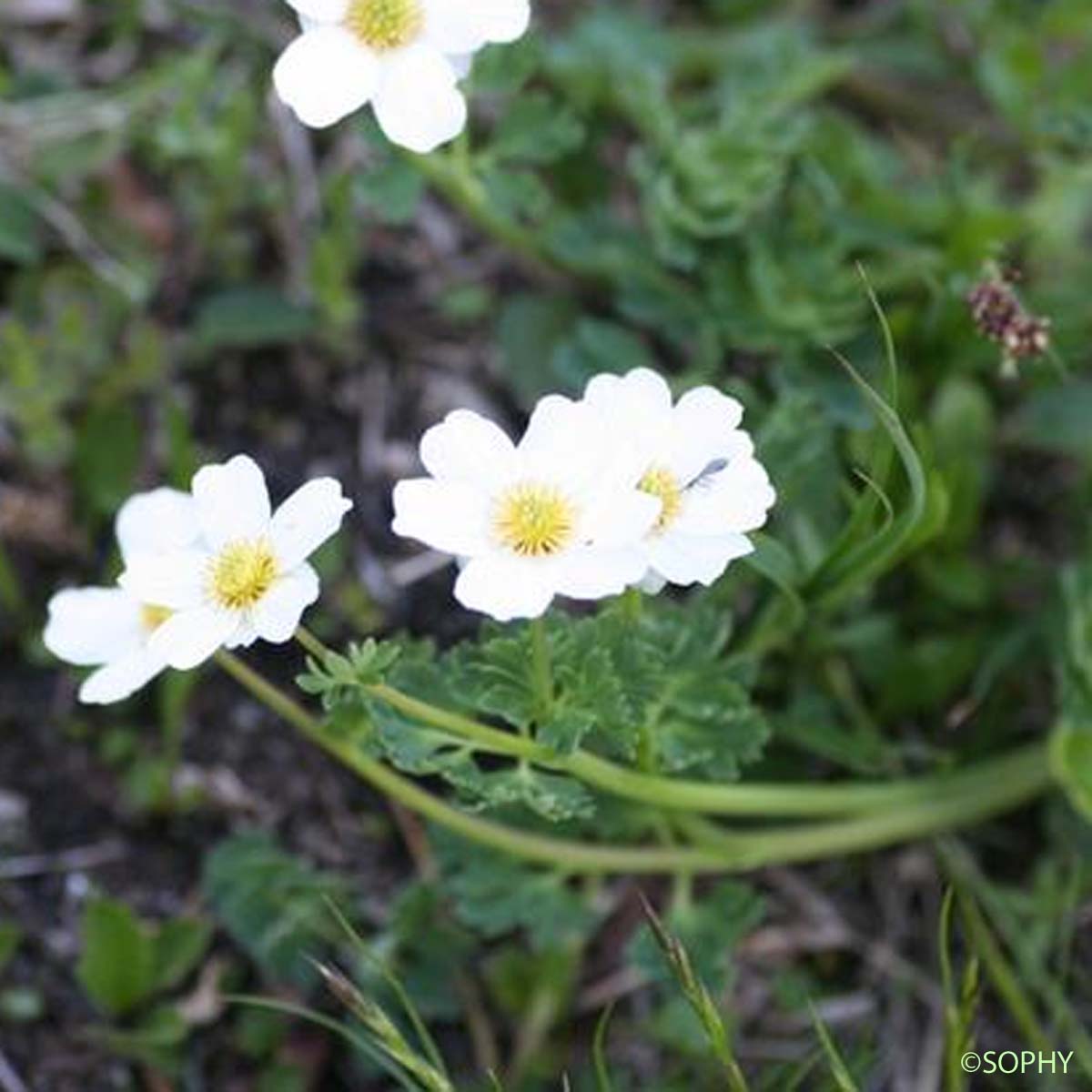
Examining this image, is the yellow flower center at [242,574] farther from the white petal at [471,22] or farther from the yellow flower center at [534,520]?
the white petal at [471,22]

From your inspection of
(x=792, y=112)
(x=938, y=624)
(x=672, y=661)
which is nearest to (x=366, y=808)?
(x=672, y=661)

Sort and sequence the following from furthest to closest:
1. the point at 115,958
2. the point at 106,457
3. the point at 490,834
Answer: the point at 106,457
the point at 115,958
the point at 490,834

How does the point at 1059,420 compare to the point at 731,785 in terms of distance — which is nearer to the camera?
the point at 731,785

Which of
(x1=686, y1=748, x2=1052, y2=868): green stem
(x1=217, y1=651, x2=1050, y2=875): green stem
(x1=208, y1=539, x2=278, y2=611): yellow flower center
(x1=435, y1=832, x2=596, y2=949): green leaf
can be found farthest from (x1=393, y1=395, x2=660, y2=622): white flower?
(x1=686, y1=748, x2=1052, y2=868): green stem

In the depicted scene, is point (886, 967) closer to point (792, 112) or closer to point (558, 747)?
point (558, 747)

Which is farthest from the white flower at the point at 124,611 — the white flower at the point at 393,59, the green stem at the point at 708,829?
the white flower at the point at 393,59

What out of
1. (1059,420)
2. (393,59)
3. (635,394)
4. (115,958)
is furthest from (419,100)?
(1059,420)

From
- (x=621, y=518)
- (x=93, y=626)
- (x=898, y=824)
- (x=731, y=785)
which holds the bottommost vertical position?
(x=898, y=824)

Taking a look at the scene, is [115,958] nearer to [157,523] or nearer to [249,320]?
[157,523]
